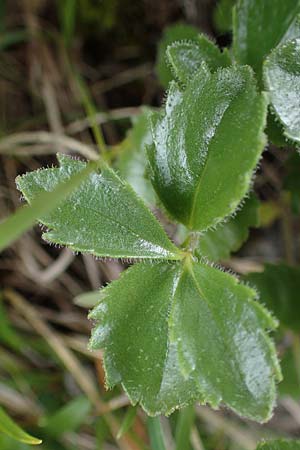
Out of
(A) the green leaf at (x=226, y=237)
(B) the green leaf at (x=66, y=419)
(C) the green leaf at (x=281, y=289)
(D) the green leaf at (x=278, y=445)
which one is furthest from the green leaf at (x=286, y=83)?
(B) the green leaf at (x=66, y=419)

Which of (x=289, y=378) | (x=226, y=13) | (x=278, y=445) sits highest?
(x=226, y=13)

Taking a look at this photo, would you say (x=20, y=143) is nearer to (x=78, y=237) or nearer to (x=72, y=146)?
(x=72, y=146)

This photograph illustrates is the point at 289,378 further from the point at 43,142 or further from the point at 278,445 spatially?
the point at 43,142

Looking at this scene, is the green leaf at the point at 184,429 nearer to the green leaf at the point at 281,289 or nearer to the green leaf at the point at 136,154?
the green leaf at the point at 281,289

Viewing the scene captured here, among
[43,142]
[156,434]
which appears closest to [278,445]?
[156,434]

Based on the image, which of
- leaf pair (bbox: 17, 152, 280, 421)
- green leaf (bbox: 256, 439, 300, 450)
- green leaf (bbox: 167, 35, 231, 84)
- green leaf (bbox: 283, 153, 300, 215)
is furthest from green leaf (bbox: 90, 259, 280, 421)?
green leaf (bbox: 283, 153, 300, 215)

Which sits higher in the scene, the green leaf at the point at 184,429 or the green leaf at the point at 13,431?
the green leaf at the point at 13,431
